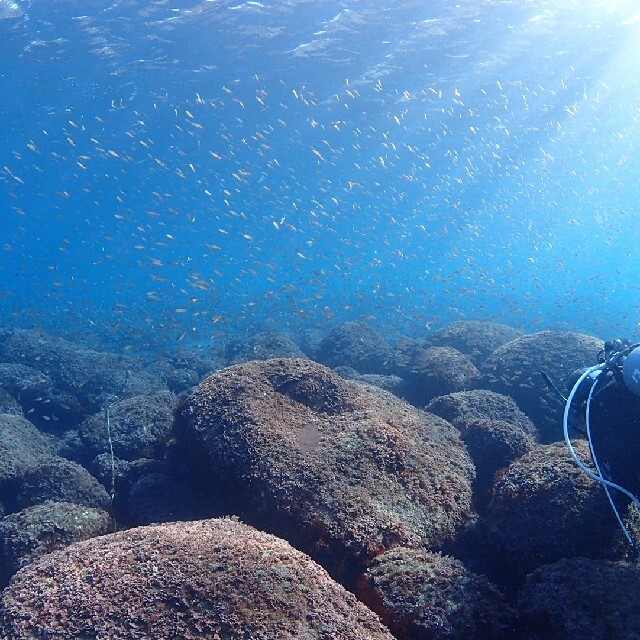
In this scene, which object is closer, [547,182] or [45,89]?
[45,89]

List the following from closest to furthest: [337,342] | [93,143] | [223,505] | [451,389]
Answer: [223,505], [451,389], [337,342], [93,143]

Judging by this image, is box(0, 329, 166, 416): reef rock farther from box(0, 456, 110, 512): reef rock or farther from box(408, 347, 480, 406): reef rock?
box(408, 347, 480, 406): reef rock

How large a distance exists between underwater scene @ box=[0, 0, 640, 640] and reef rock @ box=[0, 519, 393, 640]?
0.02m

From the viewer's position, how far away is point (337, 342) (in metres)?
17.4

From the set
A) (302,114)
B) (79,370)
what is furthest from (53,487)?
(302,114)

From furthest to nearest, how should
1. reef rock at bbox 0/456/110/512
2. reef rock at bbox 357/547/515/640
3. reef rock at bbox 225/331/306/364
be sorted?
reef rock at bbox 225/331/306/364 → reef rock at bbox 0/456/110/512 → reef rock at bbox 357/547/515/640

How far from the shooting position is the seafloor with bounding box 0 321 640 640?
299 cm

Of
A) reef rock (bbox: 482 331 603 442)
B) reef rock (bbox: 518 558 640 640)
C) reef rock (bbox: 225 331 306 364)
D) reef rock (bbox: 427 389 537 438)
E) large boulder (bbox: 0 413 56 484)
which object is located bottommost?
reef rock (bbox: 225 331 306 364)

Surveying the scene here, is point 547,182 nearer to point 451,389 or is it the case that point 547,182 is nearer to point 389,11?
point 389,11

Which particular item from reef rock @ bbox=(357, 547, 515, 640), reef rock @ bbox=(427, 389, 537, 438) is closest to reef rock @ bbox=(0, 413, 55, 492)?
reef rock @ bbox=(357, 547, 515, 640)

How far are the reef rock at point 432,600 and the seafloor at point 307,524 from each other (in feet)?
0.04

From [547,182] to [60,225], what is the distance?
276ft

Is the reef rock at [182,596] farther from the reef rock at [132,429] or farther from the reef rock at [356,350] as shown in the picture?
the reef rock at [356,350]

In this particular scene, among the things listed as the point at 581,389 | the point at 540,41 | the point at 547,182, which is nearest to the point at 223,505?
the point at 581,389
